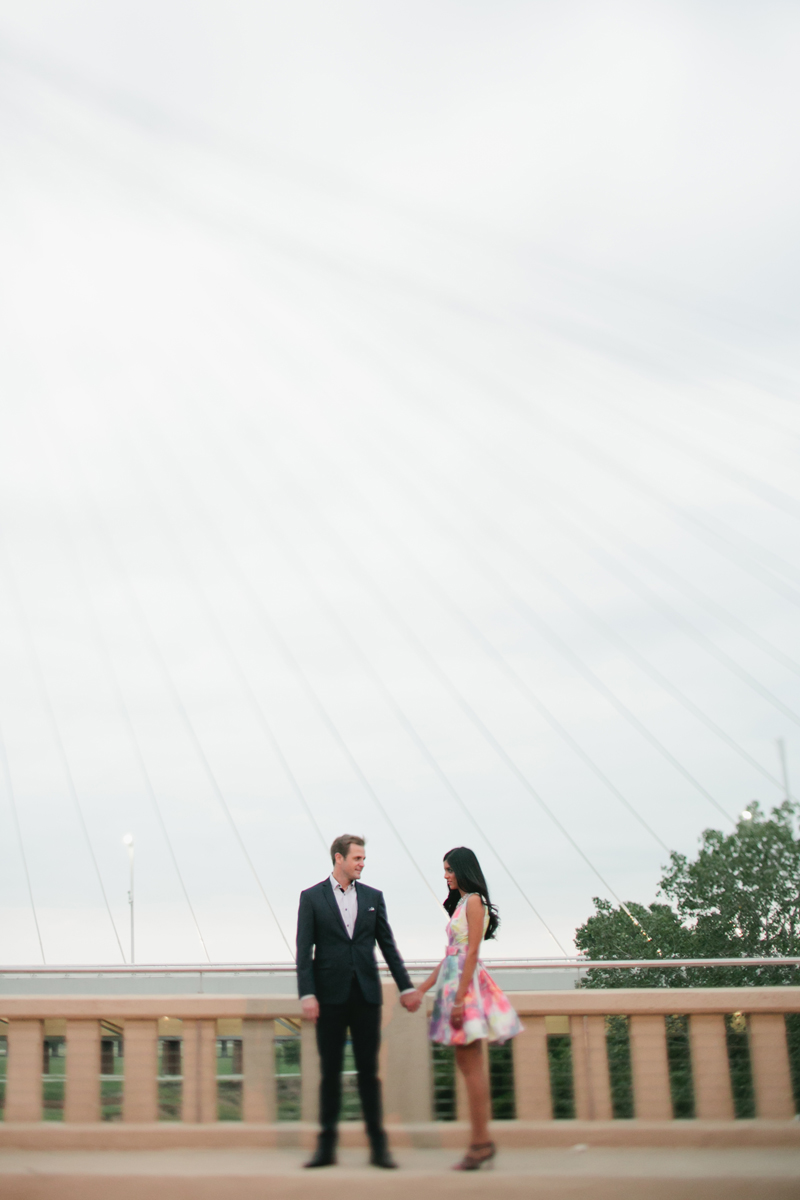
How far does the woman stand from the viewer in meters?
5.63

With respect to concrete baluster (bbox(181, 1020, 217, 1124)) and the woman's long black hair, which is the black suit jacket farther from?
concrete baluster (bbox(181, 1020, 217, 1124))

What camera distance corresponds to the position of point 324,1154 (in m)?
5.63

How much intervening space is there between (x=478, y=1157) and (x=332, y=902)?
149cm

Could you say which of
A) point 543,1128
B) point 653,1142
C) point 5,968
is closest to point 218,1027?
point 5,968

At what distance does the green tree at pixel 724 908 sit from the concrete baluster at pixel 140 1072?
4230cm

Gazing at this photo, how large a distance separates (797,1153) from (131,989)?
20231 millimetres

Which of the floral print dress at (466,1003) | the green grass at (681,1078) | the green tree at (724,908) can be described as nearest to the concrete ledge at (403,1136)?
the green grass at (681,1078)

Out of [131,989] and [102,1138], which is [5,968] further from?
[131,989]

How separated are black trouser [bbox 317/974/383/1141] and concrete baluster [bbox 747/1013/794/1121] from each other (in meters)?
2.35

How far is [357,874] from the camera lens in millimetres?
5875

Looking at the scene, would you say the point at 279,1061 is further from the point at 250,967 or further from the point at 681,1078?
the point at 681,1078

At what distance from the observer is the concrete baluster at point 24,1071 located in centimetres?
620

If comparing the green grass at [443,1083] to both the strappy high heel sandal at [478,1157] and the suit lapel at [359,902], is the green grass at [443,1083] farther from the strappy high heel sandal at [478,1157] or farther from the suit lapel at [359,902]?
the suit lapel at [359,902]

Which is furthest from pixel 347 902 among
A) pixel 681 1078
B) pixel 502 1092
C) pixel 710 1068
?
pixel 681 1078
